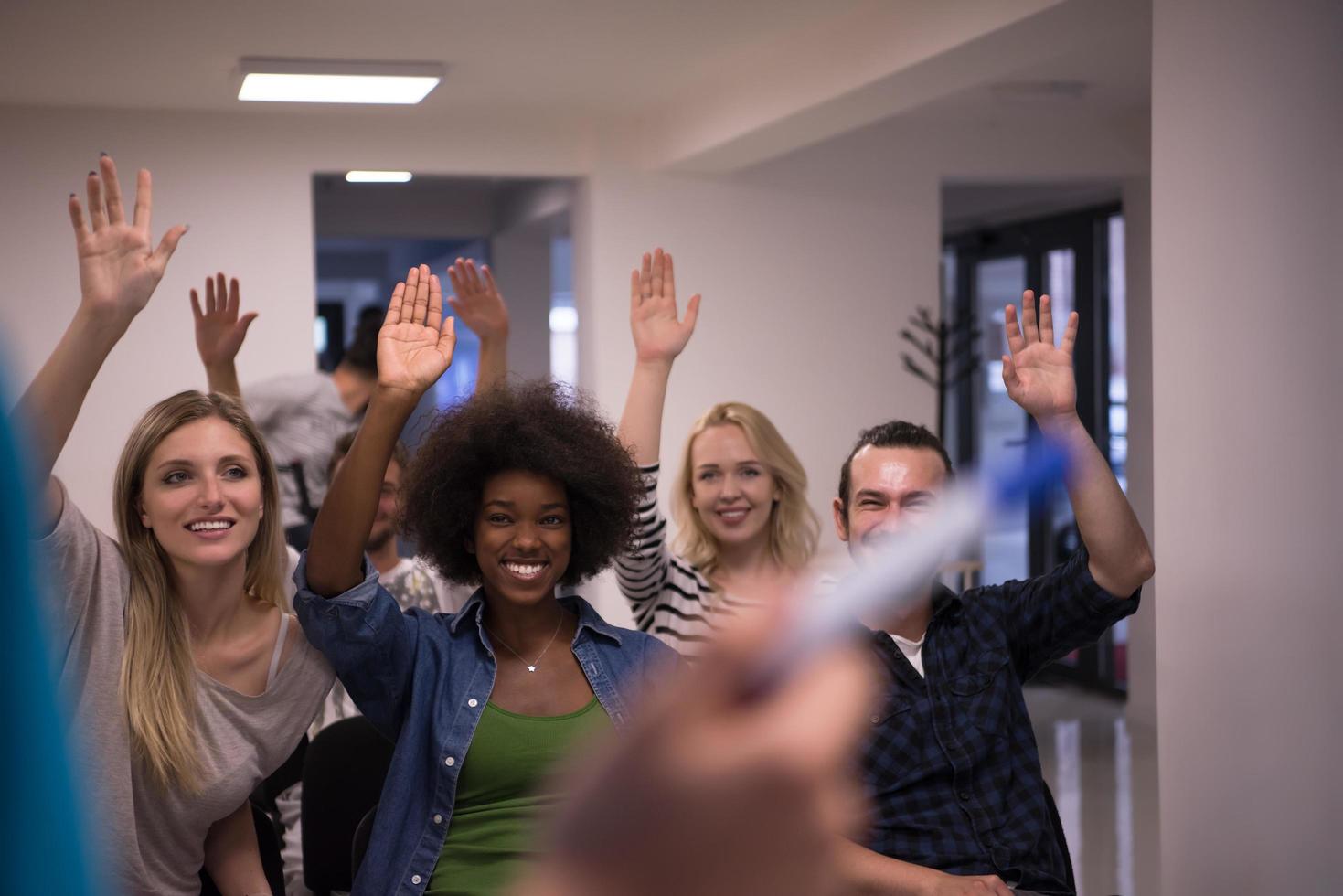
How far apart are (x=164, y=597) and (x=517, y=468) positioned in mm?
637

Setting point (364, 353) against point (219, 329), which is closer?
point (219, 329)

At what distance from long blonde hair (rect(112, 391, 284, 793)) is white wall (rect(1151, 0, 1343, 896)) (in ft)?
6.43

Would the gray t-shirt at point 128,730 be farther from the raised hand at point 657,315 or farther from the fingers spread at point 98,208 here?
the raised hand at point 657,315

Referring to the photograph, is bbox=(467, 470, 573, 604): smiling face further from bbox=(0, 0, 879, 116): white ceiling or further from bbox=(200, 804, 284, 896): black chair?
bbox=(0, 0, 879, 116): white ceiling

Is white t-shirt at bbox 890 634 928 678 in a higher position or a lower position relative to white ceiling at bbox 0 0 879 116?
lower

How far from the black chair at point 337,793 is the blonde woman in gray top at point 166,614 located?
0.35 meters

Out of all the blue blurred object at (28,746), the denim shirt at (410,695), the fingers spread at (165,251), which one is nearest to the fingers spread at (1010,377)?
the denim shirt at (410,695)

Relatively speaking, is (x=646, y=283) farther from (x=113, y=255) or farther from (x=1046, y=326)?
(x=113, y=255)

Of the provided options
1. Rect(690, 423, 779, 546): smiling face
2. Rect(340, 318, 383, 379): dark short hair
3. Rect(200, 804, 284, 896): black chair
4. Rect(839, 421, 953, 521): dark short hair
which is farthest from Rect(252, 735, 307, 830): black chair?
Rect(340, 318, 383, 379): dark short hair

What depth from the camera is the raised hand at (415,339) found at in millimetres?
2312

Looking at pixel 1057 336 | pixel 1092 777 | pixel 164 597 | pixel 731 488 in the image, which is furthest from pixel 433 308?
pixel 1057 336

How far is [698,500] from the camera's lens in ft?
12.1

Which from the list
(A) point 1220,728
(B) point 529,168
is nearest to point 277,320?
(B) point 529,168

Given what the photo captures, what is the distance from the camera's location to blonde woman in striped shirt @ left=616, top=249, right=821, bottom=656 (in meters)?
3.21
